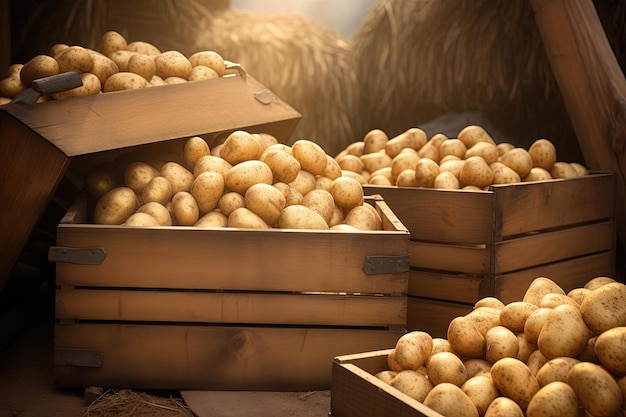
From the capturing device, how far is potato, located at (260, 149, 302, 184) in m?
2.88

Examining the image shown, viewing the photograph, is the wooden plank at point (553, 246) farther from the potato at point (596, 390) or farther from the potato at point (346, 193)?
the potato at point (596, 390)

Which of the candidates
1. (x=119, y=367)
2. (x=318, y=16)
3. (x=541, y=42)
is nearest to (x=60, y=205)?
(x=119, y=367)

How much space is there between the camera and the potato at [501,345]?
1.84m

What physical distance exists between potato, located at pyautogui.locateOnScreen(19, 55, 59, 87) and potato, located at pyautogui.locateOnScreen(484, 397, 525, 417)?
205 centimetres

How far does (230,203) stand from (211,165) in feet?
0.70

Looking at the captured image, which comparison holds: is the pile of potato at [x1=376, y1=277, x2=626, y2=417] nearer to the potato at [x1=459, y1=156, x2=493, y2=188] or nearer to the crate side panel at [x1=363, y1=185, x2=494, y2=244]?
the crate side panel at [x1=363, y1=185, x2=494, y2=244]

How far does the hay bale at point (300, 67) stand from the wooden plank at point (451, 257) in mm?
1452

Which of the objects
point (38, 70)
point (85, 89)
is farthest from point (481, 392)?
point (38, 70)

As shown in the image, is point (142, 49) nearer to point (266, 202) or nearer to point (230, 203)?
point (230, 203)

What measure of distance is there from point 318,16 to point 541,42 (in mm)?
1482

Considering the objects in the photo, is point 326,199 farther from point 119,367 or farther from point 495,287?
point 119,367

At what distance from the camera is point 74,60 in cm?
291

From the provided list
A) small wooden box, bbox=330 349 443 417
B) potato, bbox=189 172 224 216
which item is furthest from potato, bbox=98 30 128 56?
small wooden box, bbox=330 349 443 417

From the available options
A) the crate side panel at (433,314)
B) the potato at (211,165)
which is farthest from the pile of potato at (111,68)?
the crate side panel at (433,314)
